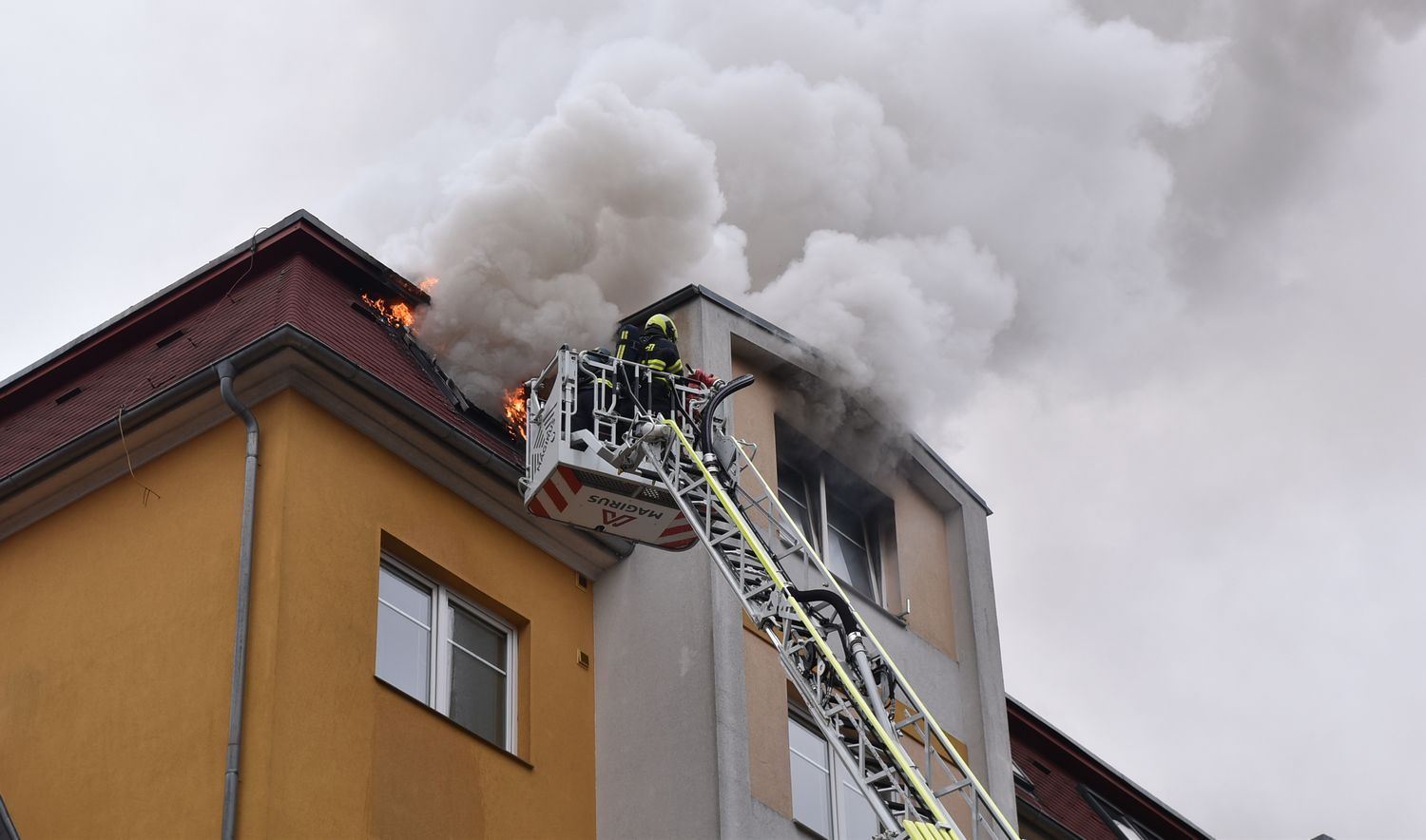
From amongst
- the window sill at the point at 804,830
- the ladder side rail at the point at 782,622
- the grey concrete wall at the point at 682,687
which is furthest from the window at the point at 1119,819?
the ladder side rail at the point at 782,622

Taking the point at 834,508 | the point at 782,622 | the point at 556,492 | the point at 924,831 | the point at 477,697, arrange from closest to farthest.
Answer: the point at 924,831 < the point at 782,622 < the point at 556,492 < the point at 477,697 < the point at 834,508

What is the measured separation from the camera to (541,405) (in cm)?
1479

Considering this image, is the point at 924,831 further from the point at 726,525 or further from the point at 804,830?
the point at 804,830

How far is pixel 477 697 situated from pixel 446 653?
409 millimetres

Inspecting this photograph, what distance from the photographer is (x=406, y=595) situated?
46.2ft

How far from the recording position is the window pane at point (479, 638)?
14398 mm

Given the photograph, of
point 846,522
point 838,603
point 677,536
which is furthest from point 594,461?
point 846,522

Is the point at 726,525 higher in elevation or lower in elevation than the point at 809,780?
higher

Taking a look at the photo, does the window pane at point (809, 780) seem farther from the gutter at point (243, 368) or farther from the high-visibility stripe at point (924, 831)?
the high-visibility stripe at point (924, 831)

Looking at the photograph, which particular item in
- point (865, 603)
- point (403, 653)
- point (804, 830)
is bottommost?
point (804, 830)

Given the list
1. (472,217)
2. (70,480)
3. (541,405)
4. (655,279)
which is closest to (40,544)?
(70,480)

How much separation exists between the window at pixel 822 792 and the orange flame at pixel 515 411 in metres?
3.23

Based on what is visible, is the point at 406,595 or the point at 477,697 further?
the point at 477,697

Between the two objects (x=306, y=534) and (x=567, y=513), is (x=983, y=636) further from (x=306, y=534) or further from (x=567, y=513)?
(x=306, y=534)
